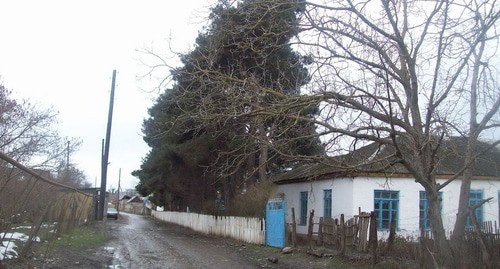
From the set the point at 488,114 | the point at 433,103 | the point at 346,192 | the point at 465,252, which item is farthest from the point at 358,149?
the point at 346,192

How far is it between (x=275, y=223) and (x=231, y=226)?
16.6 feet

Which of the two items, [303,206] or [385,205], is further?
[303,206]

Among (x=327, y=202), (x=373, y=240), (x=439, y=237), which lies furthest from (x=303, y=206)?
(x=439, y=237)

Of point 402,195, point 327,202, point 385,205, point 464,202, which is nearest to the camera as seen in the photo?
point 464,202

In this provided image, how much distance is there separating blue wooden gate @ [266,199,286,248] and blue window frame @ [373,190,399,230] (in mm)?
3998

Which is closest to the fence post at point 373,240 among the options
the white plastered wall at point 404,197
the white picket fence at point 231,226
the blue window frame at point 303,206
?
the white plastered wall at point 404,197

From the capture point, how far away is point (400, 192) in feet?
65.2

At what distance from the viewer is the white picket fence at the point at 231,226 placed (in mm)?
19750

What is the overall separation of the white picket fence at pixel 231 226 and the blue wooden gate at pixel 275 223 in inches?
16.8

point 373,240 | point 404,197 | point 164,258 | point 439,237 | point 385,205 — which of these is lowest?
point 164,258

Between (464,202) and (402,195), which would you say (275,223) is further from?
(464,202)

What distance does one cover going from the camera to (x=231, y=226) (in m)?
23.3

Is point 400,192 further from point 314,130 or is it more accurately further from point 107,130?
point 107,130

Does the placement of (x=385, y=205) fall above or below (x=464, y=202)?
below
